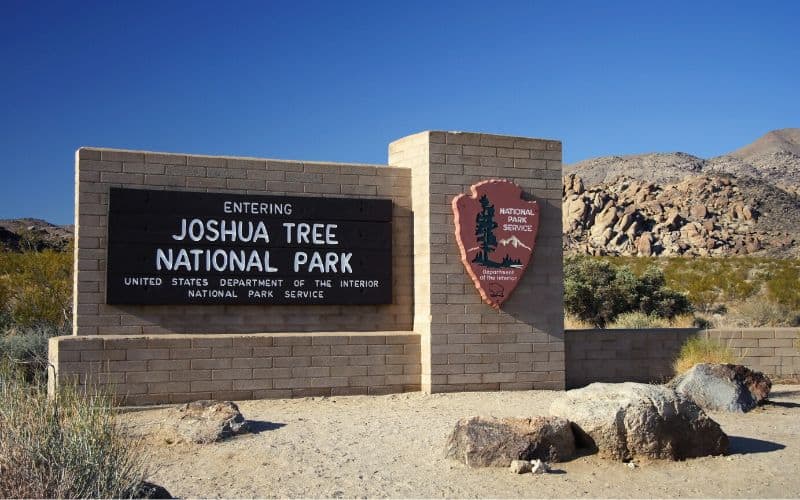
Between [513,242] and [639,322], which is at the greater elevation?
[513,242]

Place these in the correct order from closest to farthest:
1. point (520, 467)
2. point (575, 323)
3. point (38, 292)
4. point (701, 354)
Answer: point (520, 467) < point (701, 354) < point (38, 292) < point (575, 323)

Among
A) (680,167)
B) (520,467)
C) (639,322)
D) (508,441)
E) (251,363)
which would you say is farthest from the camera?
(680,167)

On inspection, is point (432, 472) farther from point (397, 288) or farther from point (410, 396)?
point (397, 288)

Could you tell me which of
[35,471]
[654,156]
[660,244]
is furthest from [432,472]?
[654,156]

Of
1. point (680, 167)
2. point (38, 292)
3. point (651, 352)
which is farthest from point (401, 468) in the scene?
point (680, 167)

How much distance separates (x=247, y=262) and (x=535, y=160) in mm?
5333

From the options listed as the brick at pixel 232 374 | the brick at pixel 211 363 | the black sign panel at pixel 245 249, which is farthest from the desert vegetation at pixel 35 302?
the brick at pixel 232 374

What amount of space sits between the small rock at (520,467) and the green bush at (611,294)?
18.0 metres

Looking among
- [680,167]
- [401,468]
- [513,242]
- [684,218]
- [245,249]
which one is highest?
[680,167]

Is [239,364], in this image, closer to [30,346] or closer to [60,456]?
[30,346]

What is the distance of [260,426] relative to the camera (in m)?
11.4

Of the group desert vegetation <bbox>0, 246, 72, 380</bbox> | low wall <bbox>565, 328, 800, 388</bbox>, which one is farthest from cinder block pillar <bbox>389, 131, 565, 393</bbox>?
desert vegetation <bbox>0, 246, 72, 380</bbox>

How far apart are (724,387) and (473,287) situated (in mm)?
4236

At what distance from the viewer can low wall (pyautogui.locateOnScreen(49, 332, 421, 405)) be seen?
13.2m
